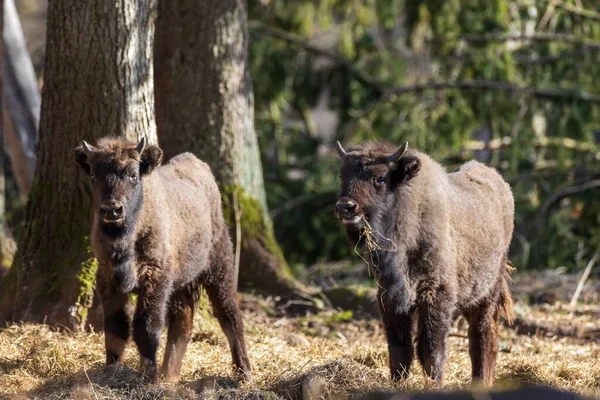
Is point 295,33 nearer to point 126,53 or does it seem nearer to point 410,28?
point 410,28

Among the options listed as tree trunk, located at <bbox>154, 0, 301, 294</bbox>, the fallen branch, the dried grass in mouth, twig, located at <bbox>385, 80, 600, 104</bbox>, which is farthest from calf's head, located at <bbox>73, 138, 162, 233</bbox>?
twig, located at <bbox>385, 80, 600, 104</bbox>

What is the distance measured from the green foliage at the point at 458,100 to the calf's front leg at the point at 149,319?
7747mm

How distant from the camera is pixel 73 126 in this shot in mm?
8180

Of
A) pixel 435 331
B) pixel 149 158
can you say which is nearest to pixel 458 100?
pixel 435 331

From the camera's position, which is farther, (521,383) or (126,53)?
(126,53)

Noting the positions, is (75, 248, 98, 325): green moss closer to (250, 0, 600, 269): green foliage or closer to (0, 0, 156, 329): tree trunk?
(0, 0, 156, 329): tree trunk

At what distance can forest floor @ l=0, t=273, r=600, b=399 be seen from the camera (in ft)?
21.0

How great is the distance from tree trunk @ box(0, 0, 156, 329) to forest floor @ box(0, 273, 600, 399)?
0.37 meters

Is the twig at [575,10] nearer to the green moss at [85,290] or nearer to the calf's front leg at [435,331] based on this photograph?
the calf's front leg at [435,331]

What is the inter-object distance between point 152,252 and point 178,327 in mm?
1056

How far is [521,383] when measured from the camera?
716 cm

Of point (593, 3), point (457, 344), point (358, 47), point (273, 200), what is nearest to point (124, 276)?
point (457, 344)

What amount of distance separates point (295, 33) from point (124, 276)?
1024 centimetres

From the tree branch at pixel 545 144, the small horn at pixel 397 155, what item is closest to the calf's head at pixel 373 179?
the small horn at pixel 397 155
